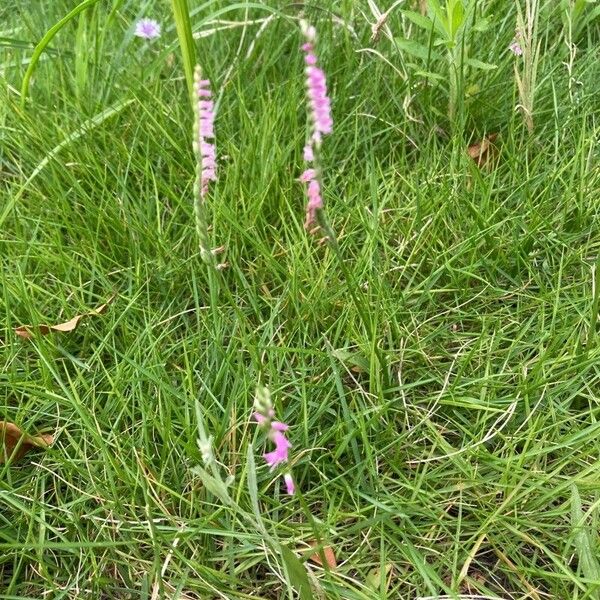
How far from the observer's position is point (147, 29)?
1.94 metres

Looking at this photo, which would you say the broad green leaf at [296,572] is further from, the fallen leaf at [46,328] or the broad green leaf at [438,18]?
the broad green leaf at [438,18]

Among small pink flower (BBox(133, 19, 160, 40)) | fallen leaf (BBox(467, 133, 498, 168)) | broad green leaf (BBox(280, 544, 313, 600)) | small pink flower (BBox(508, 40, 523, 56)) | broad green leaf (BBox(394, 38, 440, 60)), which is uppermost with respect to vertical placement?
small pink flower (BBox(133, 19, 160, 40))

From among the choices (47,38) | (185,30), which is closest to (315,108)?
(185,30)

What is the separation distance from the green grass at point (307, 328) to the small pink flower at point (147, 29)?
4 cm

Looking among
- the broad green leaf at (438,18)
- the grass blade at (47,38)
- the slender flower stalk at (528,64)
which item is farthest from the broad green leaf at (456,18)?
the grass blade at (47,38)

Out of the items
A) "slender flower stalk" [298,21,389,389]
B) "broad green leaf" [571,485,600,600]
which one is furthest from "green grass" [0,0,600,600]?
"slender flower stalk" [298,21,389,389]

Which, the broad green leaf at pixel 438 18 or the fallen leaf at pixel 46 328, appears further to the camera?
the broad green leaf at pixel 438 18

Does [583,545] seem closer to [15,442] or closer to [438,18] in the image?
[15,442]

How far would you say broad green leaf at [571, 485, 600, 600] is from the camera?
1.01m

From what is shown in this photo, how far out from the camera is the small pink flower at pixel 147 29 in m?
1.92

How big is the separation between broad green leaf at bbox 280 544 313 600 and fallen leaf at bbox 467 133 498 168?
1.02 metres

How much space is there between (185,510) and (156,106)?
98 cm

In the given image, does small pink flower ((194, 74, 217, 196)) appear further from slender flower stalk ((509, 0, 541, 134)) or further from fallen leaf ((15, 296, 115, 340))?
slender flower stalk ((509, 0, 541, 134))

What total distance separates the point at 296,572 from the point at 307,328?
19.2 inches
